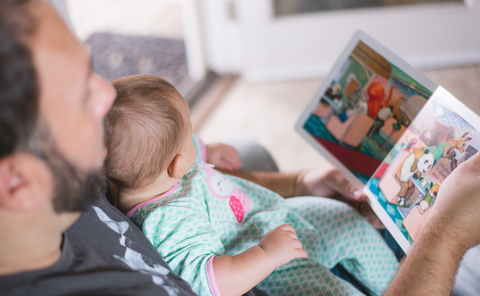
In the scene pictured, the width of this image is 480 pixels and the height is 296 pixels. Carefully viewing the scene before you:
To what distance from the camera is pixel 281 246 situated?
0.78 m

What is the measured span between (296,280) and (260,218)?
172mm

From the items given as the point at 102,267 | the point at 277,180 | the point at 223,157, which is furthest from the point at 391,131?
the point at 102,267

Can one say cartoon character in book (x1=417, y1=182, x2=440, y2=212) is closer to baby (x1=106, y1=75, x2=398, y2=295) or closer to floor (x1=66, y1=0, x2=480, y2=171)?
baby (x1=106, y1=75, x2=398, y2=295)

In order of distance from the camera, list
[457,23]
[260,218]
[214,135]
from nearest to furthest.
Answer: [260,218], [214,135], [457,23]

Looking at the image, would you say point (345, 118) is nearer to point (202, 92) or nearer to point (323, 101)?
point (323, 101)

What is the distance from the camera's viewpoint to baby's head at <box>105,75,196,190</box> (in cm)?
75

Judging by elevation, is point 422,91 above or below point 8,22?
above

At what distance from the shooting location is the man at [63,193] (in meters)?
0.45

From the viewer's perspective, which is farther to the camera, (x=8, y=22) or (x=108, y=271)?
(x=108, y=271)

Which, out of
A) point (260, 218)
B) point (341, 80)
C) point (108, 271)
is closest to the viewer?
point (108, 271)

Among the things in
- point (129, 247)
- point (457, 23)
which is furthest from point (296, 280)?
point (457, 23)

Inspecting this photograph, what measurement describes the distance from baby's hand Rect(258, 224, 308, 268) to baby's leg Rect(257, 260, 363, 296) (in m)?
0.10

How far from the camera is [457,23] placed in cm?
228

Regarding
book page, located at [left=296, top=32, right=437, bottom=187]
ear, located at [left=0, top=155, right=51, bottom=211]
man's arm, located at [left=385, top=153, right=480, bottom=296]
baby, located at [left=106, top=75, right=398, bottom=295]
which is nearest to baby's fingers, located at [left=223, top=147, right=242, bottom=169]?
baby, located at [left=106, top=75, right=398, bottom=295]
